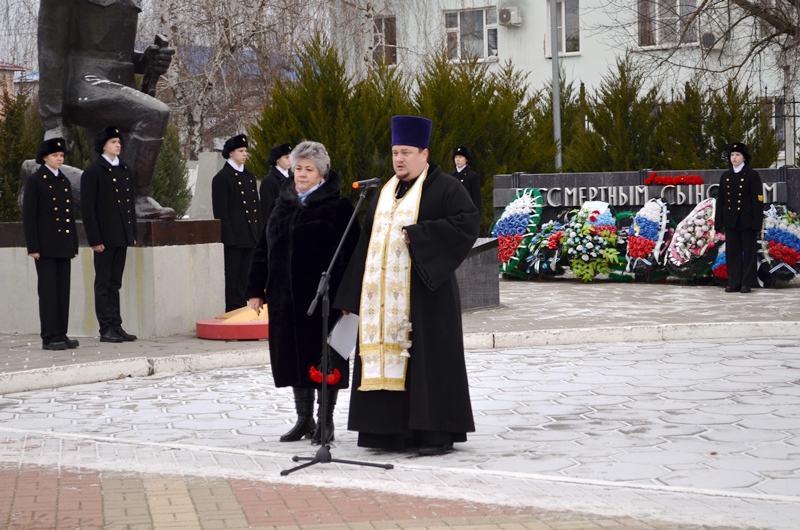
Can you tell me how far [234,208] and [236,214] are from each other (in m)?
0.07

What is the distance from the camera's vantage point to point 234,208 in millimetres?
13875

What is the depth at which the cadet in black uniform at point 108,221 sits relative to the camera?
39.7 feet

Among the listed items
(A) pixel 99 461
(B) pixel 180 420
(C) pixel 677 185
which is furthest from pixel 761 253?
(A) pixel 99 461

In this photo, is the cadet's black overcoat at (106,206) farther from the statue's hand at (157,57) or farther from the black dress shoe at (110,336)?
the statue's hand at (157,57)

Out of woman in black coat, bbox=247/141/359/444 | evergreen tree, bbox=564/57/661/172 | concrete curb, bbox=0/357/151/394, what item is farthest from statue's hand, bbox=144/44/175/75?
evergreen tree, bbox=564/57/661/172

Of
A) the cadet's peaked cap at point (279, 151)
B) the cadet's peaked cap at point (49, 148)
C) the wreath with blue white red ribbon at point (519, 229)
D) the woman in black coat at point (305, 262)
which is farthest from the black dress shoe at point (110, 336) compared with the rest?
the wreath with blue white red ribbon at point (519, 229)

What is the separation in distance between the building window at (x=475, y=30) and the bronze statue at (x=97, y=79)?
88.1 ft

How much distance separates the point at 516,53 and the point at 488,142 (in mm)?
16415

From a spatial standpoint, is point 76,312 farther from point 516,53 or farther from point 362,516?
point 516,53

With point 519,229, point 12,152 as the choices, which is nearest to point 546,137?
point 519,229

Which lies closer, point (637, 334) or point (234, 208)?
point (637, 334)

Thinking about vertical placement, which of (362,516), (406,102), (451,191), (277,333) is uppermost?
(406,102)

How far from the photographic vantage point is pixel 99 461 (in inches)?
281

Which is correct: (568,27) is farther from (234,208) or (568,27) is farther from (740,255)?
(234,208)
